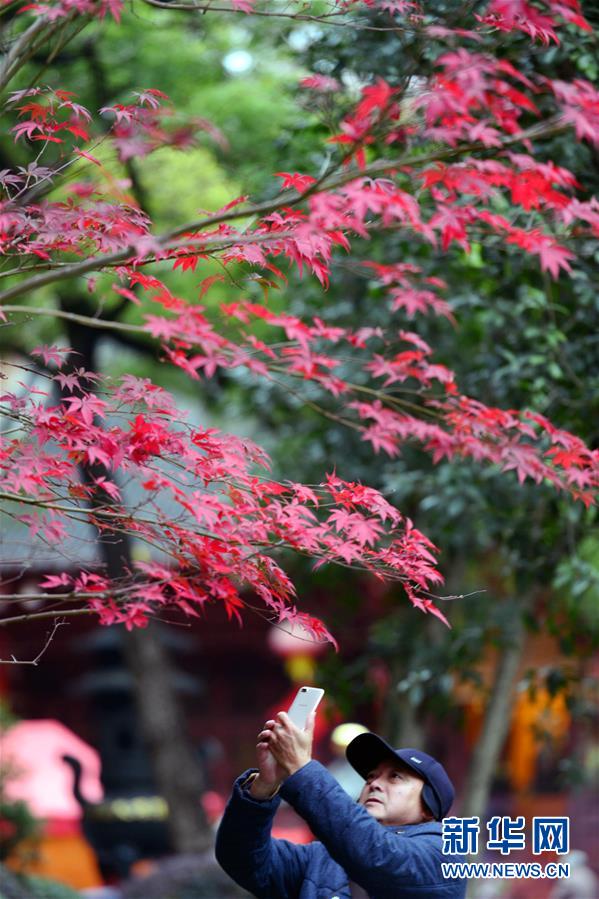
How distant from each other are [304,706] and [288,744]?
3.9 inches

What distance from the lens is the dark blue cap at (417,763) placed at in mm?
2459

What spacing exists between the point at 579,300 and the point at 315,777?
3.26 m

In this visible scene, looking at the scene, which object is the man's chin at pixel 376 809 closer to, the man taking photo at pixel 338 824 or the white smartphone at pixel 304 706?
the man taking photo at pixel 338 824

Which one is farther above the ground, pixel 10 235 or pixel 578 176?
pixel 10 235

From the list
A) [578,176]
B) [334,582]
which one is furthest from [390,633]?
[578,176]

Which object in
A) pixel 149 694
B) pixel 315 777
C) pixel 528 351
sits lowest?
pixel 149 694

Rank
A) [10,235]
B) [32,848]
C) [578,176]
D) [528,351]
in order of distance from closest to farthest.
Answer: [10,235] → [578,176] → [528,351] → [32,848]

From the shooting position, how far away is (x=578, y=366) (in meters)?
5.03

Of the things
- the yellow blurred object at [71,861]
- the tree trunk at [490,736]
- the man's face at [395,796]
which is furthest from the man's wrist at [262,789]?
the yellow blurred object at [71,861]

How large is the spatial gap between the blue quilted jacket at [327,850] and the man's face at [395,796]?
0.03m

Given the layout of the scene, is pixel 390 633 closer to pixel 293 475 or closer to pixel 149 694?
pixel 293 475

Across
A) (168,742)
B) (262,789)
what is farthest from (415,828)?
(168,742)
